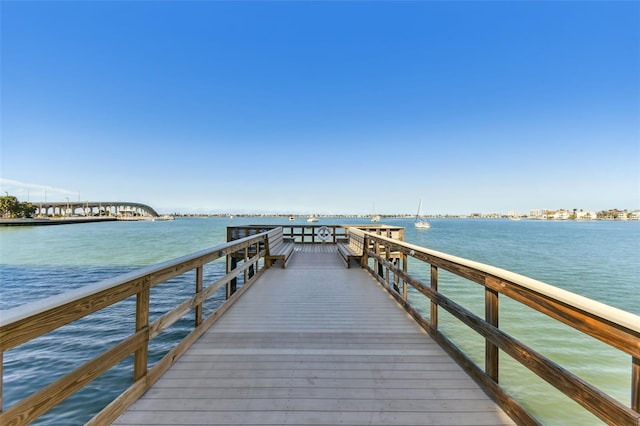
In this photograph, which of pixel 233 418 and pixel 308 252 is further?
pixel 308 252

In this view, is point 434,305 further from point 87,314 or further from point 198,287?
point 87,314

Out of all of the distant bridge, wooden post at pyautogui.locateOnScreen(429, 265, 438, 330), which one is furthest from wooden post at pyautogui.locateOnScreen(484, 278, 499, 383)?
the distant bridge

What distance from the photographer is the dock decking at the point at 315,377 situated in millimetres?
1983

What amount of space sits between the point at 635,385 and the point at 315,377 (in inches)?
78.1

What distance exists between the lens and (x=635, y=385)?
1178 millimetres

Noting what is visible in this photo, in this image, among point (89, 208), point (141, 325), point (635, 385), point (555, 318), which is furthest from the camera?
point (89, 208)

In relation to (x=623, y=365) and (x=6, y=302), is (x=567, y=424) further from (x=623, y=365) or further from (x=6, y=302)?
(x=6, y=302)

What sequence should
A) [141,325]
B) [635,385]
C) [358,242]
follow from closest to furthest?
[635,385] < [141,325] < [358,242]

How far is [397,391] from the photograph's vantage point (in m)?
2.27

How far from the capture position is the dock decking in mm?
1983

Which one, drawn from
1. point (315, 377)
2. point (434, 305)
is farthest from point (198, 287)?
point (434, 305)

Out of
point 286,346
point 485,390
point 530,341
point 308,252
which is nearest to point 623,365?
point 530,341

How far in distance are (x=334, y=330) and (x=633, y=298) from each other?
13.0 metres

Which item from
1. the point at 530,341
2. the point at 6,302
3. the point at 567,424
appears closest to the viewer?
the point at 567,424
